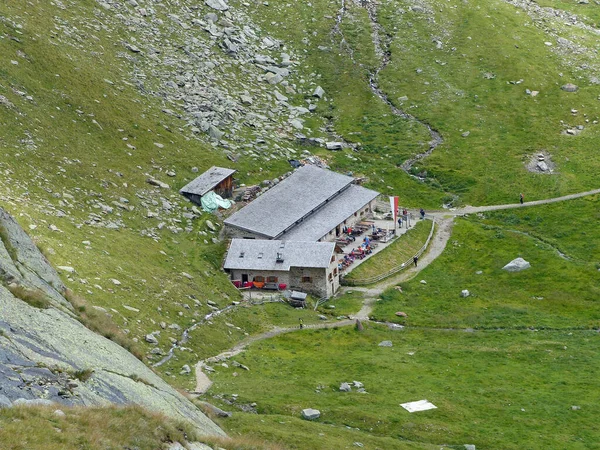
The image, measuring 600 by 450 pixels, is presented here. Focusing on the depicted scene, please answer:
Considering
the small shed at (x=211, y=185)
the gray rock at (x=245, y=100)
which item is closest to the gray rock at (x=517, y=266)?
the small shed at (x=211, y=185)

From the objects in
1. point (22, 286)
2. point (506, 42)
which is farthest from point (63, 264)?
point (506, 42)

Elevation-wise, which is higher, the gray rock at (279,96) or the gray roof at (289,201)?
the gray rock at (279,96)

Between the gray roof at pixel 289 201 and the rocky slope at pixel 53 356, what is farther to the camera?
the gray roof at pixel 289 201

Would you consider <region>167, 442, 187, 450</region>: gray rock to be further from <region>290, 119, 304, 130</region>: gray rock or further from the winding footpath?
<region>290, 119, 304, 130</region>: gray rock

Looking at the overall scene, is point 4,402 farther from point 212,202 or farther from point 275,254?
point 212,202

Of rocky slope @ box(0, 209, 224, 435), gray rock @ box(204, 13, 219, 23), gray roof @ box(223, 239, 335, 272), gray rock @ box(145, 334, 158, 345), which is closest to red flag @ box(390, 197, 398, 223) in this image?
gray roof @ box(223, 239, 335, 272)

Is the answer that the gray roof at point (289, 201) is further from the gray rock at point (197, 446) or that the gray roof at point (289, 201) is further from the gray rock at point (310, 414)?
the gray rock at point (197, 446)
